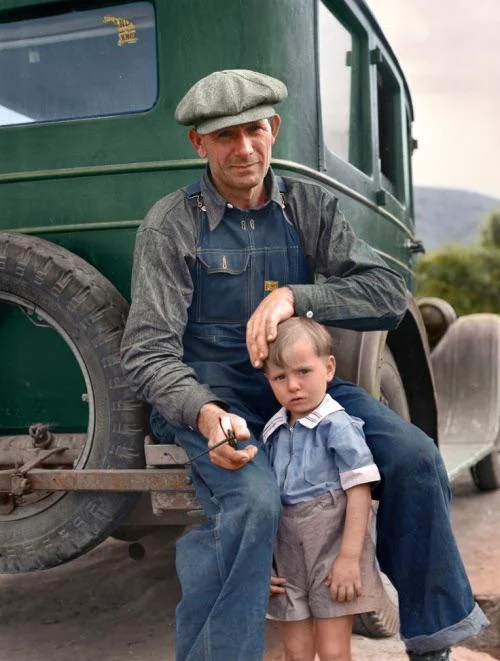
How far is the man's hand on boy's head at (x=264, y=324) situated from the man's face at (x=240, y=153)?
354mm

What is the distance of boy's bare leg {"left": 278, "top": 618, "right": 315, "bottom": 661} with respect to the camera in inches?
90.9

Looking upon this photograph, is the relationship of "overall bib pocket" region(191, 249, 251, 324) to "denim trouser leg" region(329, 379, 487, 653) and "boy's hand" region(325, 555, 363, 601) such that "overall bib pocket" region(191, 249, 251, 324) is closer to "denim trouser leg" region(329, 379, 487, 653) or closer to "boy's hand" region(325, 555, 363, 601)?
"denim trouser leg" region(329, 379, 487, 653)

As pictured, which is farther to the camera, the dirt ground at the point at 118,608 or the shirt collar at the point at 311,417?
the dirt ground at the point at 118,608

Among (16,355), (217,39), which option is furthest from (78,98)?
(16,355)

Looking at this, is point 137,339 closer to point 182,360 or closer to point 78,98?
point 182,360

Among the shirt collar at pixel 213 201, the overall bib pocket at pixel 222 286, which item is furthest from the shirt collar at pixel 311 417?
the shirt collar at pixel 213 201

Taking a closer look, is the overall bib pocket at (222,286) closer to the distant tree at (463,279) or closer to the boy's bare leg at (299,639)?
the boy's bare leg at (299,639)

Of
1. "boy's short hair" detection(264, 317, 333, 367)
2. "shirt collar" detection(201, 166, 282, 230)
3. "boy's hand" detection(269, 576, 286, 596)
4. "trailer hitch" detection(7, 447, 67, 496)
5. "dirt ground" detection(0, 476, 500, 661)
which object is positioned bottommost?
"dirt ground" detection(0, 476, 500, 661)

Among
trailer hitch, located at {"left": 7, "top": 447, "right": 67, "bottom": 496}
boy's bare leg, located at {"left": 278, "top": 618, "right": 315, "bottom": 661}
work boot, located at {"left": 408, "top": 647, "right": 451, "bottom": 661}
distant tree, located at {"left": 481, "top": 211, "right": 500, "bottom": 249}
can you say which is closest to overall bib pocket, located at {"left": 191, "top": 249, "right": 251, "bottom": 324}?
trailer hitch, located at {"left": 7, "top": 447, "right": 67, "bottom": 496}

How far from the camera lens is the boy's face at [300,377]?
2.28 metres

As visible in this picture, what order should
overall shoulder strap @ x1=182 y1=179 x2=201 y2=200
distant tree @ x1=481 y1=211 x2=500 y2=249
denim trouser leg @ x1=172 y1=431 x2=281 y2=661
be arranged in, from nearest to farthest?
denim trouser leg @ x1=172 y1=431 x2=281 y2=661
overall shoulder strap @ x1=182 y1=179 x2=201 y2=200
distant tree @ x1=481 y1=211 x2=500 y2=249

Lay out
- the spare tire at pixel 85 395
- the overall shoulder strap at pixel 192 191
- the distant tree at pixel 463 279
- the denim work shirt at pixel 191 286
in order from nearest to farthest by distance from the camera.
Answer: the denim work shirt at pixel 191 286 → the overall shoulder strap at pixel 192 191 → the spare tire at pixel 85 395 → the distant tree at pixel 463 279

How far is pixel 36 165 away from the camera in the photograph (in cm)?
306

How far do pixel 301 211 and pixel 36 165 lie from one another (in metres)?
0.95
